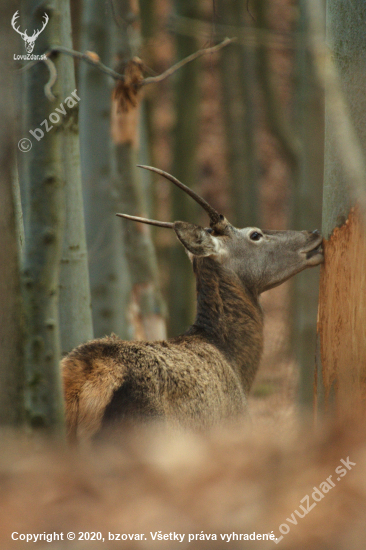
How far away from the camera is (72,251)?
16.5ft

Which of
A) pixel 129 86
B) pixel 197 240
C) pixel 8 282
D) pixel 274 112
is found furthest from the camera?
pixel 274 112

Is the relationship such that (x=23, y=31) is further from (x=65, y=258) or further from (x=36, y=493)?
(x=36, y=493)

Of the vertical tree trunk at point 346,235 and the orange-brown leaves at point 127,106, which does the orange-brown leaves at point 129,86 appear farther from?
the vertical tree trunk at point 346,235

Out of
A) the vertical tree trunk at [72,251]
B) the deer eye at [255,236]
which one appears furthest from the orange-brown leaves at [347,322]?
the vertical tree trunk at [72,251]

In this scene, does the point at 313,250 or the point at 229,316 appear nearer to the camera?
the point at 313,250

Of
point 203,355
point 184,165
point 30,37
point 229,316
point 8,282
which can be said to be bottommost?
point 203,355

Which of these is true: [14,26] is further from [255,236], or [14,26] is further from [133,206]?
[133,206]

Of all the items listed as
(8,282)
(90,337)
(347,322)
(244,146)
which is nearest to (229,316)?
(90,337)

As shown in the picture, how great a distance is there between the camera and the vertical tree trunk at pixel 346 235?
148 inches

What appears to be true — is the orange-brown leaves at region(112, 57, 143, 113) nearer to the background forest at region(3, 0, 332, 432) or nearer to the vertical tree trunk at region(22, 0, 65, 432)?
the background forest at region(3, 0, 332, 432)

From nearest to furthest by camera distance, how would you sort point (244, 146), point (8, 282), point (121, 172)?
point (8, 282) → point (121, 172) → point (244, 146)

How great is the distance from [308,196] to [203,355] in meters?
3.92

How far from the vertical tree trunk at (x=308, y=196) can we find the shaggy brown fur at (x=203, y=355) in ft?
7.43

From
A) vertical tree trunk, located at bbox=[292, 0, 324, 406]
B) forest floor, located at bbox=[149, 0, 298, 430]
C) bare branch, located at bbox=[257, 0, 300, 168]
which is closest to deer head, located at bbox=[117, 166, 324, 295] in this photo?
vertical tree trunk, located at bbox=[292, 0, 324, 406]
